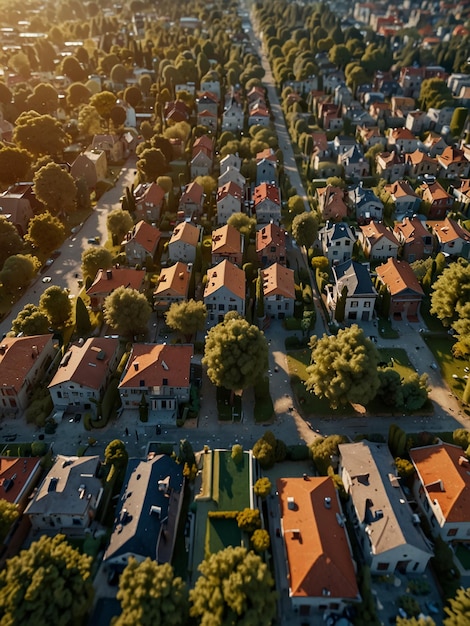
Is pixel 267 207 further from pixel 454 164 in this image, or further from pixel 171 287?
pixel 454 164

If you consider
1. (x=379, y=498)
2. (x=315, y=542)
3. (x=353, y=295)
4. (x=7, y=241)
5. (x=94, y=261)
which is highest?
(x=315, y=542)

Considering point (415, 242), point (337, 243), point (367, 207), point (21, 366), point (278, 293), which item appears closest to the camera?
point (21, 366)

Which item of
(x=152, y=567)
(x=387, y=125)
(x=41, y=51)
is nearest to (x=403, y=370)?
(x=152, y=567)

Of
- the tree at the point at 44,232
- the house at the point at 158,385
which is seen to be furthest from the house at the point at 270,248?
the tree at the point at 44,232

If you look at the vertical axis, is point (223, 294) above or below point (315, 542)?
below

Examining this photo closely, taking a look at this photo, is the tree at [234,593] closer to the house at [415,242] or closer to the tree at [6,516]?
the tree at [6,516]

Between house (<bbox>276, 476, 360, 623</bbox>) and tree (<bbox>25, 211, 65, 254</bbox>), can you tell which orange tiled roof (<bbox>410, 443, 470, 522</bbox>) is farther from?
tree (<bbox>25, 211, 65, 254</bbox>)

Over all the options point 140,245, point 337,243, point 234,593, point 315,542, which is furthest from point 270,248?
point 234,593

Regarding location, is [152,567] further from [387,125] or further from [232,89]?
[232,89]
